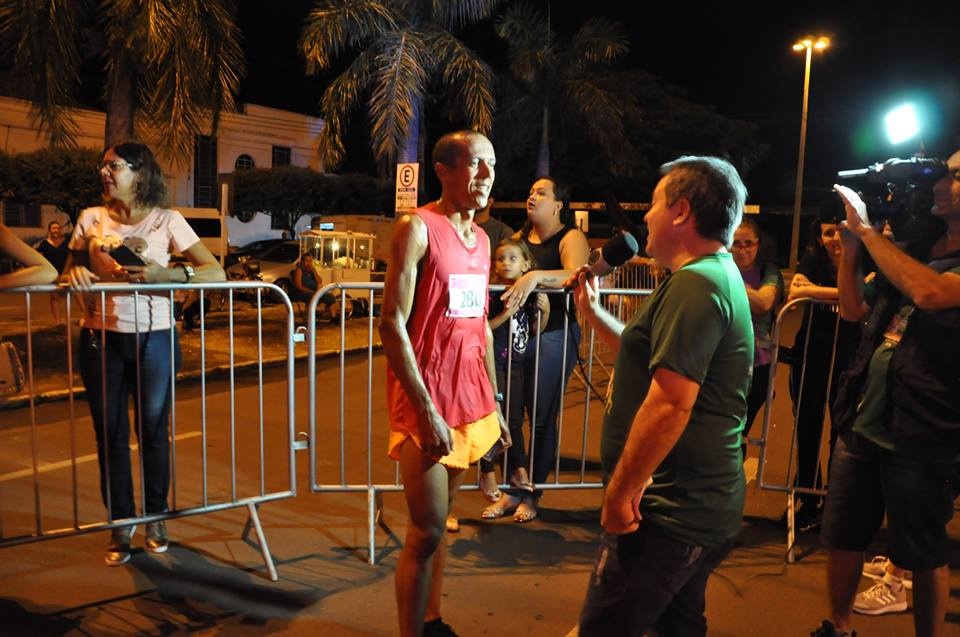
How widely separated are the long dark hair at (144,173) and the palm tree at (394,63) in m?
10.9

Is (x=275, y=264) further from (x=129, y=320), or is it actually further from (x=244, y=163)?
(x=244, y=163)

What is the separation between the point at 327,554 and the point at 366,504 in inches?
31.6

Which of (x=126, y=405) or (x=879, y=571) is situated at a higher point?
(x=126, y=405)

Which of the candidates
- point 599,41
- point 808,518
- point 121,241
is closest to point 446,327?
point 121,241

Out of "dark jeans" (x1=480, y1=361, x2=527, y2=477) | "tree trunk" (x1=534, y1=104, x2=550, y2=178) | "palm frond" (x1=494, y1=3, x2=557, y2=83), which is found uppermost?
"palm frond" (x1=494, y1=3, x2=557, y2=83)

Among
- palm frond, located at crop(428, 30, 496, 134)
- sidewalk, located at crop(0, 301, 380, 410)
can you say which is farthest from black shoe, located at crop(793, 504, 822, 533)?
palm frond, located at crop(428, 30, 496, 134)

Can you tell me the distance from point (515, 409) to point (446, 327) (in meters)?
2.14

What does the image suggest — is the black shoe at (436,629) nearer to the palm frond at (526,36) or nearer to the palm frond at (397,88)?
the palm frond at (397,88)

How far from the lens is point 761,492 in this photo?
549 cm

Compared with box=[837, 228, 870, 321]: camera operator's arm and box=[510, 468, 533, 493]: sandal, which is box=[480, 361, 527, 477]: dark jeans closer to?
box=[510, 468, 533, 493]: sandal

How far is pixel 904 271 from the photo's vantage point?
2.79 meters

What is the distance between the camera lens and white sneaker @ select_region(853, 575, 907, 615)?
3.72 meters

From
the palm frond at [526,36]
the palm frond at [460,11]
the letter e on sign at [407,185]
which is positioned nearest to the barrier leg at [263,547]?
the letter e on sign at [407,185]

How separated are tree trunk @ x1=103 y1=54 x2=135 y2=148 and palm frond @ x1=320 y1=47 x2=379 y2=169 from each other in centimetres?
472
